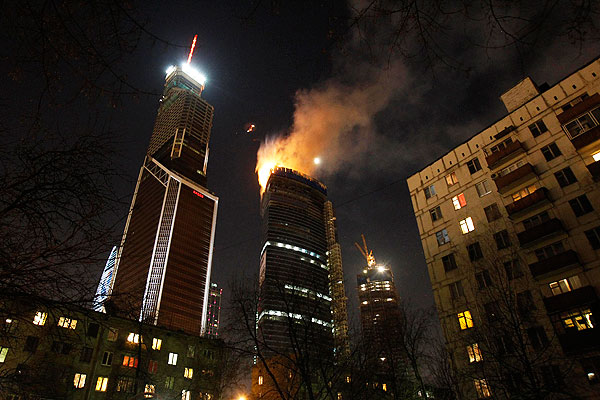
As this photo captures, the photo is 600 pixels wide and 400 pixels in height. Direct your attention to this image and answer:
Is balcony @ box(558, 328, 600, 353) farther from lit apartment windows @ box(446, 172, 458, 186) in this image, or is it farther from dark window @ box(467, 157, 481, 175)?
lit apartment windows @ box(446, 172, 458, 186)

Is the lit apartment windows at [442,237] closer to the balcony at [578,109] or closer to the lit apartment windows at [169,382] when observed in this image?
the balcony at [578,109]

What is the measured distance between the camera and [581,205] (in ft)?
77.5

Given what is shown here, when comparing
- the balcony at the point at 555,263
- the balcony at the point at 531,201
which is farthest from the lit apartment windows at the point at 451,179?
the balcony at the point at 555,263

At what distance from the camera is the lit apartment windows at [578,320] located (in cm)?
2089

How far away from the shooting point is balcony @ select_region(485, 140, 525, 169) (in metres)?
28.3

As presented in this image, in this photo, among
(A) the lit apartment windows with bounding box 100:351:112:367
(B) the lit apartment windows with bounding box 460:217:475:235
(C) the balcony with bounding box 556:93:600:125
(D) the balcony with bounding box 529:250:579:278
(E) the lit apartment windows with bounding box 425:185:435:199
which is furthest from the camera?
(A) the lit apartment windows with bounding box 100:351:112:367

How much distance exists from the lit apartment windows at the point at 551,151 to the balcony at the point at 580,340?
13751 millimetres

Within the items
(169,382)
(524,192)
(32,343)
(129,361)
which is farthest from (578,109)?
(32,343)

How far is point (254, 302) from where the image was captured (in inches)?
771

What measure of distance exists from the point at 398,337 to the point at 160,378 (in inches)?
1187

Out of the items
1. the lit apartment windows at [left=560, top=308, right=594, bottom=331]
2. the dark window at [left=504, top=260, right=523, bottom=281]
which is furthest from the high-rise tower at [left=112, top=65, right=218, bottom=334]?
A: the lit apartment windows at [left=560, top=308, right=594, bottom=331]

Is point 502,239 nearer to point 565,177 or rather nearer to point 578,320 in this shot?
point 565,177

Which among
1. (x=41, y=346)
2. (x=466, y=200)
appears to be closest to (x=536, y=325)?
(x=466, y=200)

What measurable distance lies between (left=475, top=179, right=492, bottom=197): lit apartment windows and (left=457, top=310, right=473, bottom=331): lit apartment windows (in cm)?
1125
